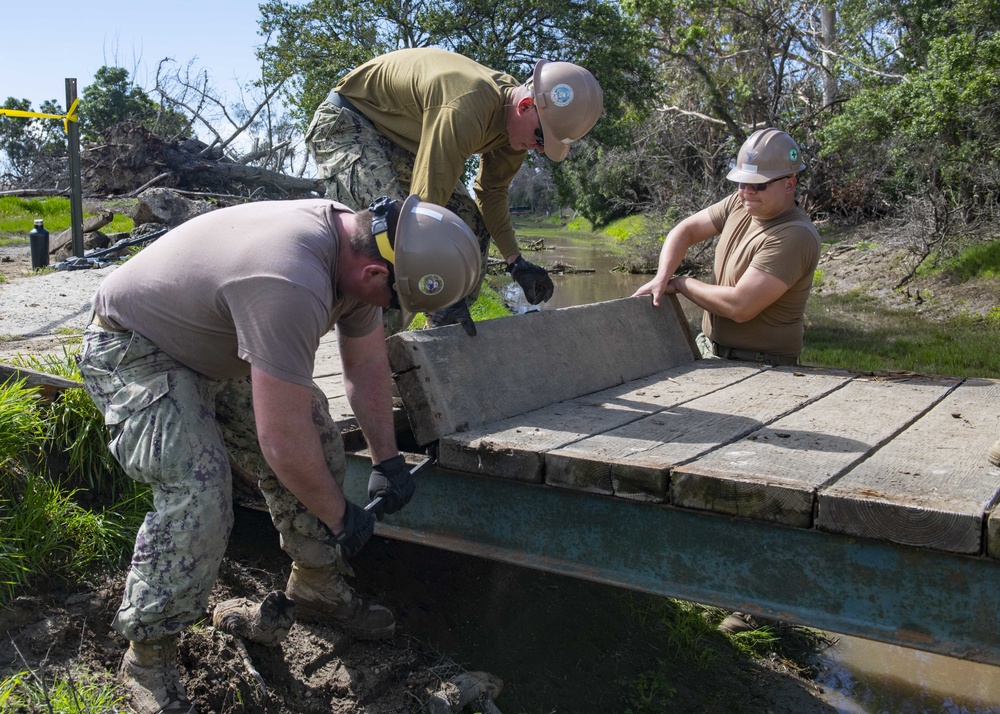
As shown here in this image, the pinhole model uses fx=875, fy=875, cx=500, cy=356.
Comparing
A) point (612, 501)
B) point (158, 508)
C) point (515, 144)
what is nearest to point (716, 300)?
point (515, 144)

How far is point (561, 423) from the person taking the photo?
→ 3086 millimetres

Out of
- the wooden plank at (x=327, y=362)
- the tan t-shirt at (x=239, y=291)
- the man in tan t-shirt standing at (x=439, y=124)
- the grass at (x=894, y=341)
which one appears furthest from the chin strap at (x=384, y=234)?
the grass at (x=894, y=341)

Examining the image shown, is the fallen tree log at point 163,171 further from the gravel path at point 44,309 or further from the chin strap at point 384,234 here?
the chin strap at point 384,234

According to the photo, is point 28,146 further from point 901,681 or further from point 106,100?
point 901,681

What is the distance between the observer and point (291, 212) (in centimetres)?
246

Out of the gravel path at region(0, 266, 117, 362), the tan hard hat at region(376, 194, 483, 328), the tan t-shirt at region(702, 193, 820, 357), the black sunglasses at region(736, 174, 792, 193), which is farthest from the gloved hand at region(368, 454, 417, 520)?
the gravel path at region(0, 266, 117, 362)

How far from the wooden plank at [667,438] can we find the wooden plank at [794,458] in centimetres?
6

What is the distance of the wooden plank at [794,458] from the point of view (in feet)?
7.59

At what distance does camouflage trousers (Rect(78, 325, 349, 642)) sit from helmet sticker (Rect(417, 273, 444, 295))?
739mm

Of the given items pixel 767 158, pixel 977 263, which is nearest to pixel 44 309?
pixel 767 158

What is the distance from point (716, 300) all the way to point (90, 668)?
3101 mm

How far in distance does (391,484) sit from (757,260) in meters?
2.34

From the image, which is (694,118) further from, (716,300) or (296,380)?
(296,380)

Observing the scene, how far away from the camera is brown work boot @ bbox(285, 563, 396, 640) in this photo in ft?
9.96
